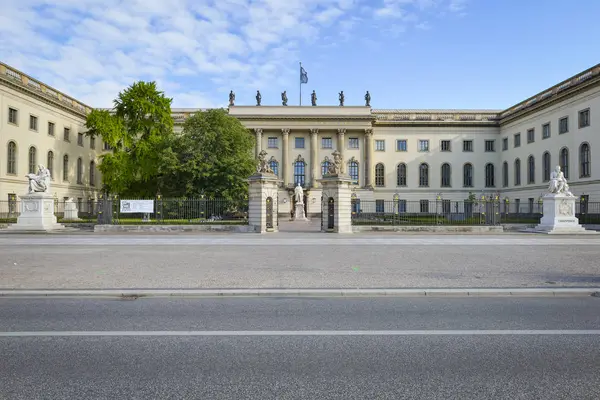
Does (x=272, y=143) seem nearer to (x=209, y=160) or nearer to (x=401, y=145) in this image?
(x=401, y=145)

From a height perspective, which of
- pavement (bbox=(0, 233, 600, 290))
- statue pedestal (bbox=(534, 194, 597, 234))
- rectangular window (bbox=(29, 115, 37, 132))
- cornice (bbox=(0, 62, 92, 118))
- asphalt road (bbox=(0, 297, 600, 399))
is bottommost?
asphalt road (bbox=(0, 297, 600, 399))

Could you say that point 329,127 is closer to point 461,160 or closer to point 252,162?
point 461,160

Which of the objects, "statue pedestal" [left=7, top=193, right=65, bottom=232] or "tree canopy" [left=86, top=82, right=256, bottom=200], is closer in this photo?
"statue pedestal" [left=7, top=193, right=65, bottom=232]

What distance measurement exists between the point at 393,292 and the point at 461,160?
66088 mm

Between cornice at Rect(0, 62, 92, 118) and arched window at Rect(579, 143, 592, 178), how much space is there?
5818 centimetres

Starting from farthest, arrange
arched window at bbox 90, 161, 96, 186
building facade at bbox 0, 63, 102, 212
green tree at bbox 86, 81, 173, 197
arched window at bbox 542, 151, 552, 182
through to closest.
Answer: arched window at bbox 90, 161, 96, 186
arched window at bbox 542, 151, 552, 182
green tree at bbox 86, 81, 173, 197
building facade at bbox 0, 63, 102, 212

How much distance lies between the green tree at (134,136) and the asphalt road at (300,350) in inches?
1570

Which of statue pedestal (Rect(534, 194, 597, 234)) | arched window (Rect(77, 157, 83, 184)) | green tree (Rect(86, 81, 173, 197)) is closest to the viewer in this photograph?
statue pedestal (Rect(534, 194, 597, 234))

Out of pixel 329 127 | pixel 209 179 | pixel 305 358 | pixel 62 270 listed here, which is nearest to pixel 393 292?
pixel 305 358

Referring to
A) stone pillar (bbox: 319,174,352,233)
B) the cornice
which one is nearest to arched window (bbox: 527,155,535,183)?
stone pillar (bbox: 319,174,352,233)

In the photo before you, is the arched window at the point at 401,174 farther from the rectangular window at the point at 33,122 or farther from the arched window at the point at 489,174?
the rectangular window at the point at 33,122

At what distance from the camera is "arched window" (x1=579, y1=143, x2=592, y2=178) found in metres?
46.3

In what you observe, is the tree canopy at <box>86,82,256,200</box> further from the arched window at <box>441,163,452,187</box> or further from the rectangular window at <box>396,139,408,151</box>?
the arched window at <box>441,163,452,187</box>

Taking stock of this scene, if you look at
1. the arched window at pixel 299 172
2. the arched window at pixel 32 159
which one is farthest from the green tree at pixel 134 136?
the arched window at pixel 299 172
